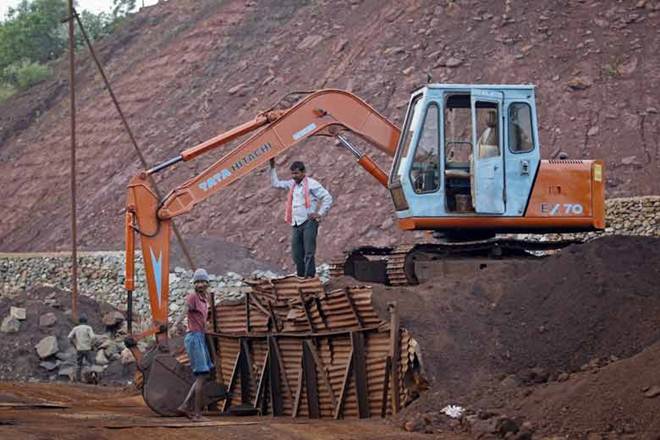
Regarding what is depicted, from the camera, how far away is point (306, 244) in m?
16.4

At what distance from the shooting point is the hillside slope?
31094mm

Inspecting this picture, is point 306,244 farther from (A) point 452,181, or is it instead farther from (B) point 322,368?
(B) point 322,368

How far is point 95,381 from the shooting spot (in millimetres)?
22234

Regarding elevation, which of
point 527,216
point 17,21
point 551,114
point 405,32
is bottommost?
point 527,216

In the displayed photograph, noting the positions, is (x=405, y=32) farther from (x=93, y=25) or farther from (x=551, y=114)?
(x=93, y=25)

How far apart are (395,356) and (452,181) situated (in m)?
3.28

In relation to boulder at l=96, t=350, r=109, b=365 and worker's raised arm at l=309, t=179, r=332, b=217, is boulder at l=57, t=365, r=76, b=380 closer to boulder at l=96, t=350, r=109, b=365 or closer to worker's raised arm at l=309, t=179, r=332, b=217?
boulder at l=96, t=350, r=109, b=365

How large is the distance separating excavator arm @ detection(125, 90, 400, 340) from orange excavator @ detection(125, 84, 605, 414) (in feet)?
0.05

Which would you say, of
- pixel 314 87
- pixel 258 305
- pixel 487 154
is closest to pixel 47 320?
pixel 258 305

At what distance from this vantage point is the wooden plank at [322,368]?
14.3 meters

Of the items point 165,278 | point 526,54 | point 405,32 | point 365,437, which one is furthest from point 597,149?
point 365,437

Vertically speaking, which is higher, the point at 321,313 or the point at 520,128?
the point at 520,128

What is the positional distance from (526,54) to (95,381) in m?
16.0

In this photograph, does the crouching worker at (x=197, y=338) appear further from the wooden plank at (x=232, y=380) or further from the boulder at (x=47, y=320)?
the boulder at (x=47, y=320)
